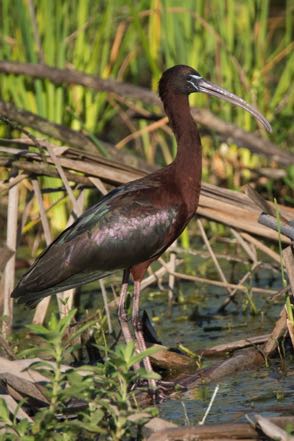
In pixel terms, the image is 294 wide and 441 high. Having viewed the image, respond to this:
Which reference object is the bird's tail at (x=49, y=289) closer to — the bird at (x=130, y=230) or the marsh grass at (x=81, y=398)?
the bird at (x=130, y=230)

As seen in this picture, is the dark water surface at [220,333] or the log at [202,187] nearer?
the dark water surface at [220,333]

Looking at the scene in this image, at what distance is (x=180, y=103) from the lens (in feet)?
21.8

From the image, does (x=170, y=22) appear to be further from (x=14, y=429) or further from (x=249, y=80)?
(x=14, y=429)

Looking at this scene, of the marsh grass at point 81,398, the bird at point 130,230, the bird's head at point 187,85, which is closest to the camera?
the marsh grass at point 81,398

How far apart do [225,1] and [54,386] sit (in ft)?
20.9

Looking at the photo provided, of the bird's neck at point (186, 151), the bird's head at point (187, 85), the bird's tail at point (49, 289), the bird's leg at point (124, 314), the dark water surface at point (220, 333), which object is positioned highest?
the bird's head at point (187, 85)

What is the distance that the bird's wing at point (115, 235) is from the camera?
6.29 metres

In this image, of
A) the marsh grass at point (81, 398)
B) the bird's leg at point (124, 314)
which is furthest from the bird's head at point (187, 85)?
the marsh grass at point (81, 398)

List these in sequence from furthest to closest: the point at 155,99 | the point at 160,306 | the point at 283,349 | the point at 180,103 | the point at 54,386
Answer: the point at 155,99
the point at 160,306
the point at 180,103
the point at 283,349
the point at 54,386

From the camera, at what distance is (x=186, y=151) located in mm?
6457

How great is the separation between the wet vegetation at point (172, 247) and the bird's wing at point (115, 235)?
289 millimetres

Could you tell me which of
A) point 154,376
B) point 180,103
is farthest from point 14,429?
point 180,103

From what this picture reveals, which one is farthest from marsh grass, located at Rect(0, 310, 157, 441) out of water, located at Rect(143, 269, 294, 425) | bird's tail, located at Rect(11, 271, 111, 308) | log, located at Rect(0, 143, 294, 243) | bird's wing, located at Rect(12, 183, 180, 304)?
log, located at Rect(0, 143, 294, 243)

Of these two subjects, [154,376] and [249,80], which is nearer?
[154,376]
